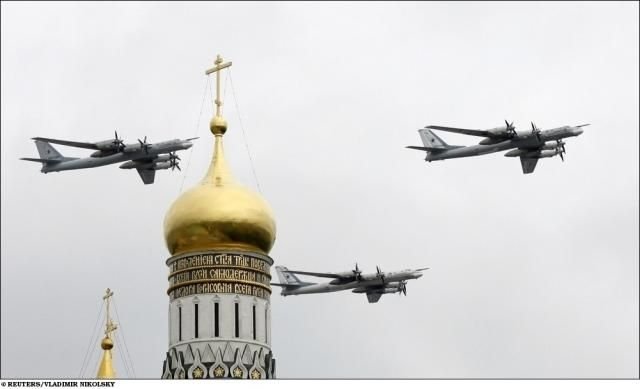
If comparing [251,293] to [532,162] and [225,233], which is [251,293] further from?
[532,162]

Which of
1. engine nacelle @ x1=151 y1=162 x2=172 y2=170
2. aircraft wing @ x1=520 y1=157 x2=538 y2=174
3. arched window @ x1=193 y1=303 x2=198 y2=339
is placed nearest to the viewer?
arched window @ x1=193 y1=303 x2=198 y2=339

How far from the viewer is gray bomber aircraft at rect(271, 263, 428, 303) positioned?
7475cm

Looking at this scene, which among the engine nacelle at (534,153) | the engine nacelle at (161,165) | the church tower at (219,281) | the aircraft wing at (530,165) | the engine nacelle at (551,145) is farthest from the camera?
the aircraft wing at (530,165)

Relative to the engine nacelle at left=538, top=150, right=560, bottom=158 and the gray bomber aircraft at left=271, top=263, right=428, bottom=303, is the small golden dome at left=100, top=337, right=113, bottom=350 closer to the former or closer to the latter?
the gray bomber aircraft at left=271, top=263, right=428, bottom=303

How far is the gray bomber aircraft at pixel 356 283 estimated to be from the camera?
7475 centimetres

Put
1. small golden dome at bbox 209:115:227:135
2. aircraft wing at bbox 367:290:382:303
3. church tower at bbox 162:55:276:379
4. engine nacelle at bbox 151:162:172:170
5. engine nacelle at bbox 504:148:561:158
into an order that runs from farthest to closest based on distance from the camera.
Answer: engine nacelle at bbox 504:148:561:158, aircraft wing at bbox 367:290:382:303, engine nacelle at bbox 151:162:172:170, small golden dome at bbox 209:115:227:135, church tower at bbox 162:55:276:379

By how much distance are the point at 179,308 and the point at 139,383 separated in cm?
1541

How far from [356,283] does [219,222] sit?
790 centimetres

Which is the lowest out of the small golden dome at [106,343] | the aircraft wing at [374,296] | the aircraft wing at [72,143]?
the small golden dome at [106,343]

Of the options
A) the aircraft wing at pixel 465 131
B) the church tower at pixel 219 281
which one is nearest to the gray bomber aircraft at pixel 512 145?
the aircraft wing at pixel 465 131

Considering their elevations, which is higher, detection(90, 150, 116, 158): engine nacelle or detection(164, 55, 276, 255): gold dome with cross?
detection(90, 150, 116, 158): engine nacelle

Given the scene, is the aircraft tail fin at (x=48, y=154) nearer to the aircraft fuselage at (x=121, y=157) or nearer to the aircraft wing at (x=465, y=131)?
the aircraft fuselage at (x=121, y=157)

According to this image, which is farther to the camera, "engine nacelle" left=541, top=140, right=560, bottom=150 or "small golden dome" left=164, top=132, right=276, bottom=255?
"engine nacelle" left=541, top=140, right=560, bottom=150

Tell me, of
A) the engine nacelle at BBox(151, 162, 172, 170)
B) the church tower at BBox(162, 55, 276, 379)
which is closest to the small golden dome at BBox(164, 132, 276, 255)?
the church tower at BBox(162, 55, 276, 379)
